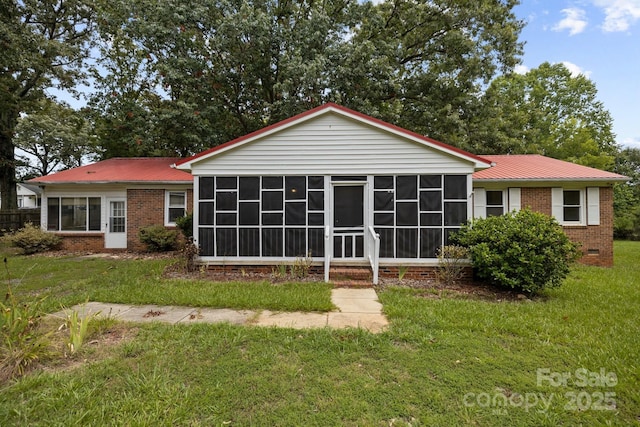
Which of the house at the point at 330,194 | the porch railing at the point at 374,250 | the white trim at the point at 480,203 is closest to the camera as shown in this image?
the porch railing at the point at 374,250

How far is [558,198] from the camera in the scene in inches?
435

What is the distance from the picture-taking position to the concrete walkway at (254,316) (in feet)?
15.1

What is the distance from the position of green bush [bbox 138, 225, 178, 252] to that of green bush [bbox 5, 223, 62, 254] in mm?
3725

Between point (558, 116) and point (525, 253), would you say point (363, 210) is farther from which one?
point (558, 116)

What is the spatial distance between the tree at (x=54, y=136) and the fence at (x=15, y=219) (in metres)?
7.38

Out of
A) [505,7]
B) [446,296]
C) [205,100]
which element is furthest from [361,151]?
[505,7]

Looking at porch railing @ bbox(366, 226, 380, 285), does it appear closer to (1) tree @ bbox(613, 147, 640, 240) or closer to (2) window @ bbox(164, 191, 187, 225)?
(2) window @ bbox(164, 191, 187, 225)

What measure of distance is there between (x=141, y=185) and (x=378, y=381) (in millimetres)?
12358

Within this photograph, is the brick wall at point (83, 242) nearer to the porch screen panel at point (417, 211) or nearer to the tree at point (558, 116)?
the porch screen panel at point (417, 211)

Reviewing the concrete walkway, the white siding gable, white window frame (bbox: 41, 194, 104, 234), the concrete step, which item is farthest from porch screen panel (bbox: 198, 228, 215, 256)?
white window frame (bbox: 41, 194, 104, 234)

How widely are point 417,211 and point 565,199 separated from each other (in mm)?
7195

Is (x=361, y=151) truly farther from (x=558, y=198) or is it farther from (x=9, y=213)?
(x=9, y=213)

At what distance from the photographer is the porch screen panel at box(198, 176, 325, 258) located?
827cm

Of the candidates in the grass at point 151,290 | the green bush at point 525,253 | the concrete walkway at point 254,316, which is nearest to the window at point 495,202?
the green bush at point 525,253
